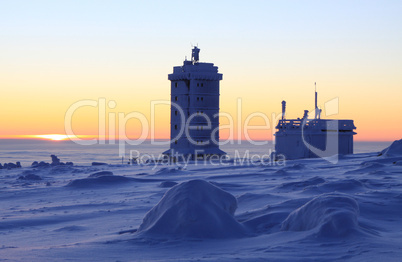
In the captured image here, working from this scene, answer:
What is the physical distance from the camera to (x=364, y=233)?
7.53 m

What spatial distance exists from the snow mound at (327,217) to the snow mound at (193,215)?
0.92 metres

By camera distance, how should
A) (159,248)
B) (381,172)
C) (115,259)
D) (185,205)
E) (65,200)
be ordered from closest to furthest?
(115,259), (159,248), (185,205), (65,200), (381,172)

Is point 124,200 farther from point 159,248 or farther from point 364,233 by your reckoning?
point 364,233

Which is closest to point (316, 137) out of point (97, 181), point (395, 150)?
point (395, 150)

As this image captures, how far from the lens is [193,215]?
831 cm

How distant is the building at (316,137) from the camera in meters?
33.6

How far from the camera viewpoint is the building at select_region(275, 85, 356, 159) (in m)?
33.6

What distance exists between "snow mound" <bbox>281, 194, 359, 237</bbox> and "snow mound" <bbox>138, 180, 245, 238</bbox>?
0.92m

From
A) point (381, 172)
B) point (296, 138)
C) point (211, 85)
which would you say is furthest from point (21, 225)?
point (211, 85)

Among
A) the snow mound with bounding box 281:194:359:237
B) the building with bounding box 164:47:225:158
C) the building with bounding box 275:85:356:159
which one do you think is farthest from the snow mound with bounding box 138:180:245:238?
the building with bounding box 164:47:225:158

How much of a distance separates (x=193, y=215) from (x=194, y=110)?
111 feet

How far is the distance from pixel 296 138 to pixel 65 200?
2205 cm

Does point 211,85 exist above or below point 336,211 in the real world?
above

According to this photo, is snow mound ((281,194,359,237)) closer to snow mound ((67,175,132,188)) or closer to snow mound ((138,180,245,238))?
snow mound ((138,180,245,238))
